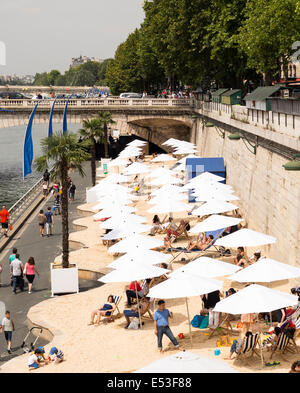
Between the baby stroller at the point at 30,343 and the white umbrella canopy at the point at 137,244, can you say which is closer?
the baby stroller at the point at 30,343

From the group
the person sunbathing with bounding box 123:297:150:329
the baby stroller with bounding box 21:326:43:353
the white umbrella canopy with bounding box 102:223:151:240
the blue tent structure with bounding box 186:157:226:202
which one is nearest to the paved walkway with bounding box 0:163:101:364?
the baby stroller with bounding box 21:326:43:353

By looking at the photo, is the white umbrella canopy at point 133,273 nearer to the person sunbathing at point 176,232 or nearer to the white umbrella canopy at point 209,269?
the white umbrella canopy at point 209,269

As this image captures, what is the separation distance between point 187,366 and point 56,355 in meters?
6.90

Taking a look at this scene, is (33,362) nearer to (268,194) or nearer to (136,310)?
(136,310)

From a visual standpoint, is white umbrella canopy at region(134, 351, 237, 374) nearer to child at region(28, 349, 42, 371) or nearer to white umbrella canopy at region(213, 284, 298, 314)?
white umbrella canopy at region(213, 284, 298, 314)

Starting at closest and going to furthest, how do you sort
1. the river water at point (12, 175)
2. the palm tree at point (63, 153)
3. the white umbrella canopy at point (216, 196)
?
the palm tree at point (63, 153), the white umbrella canopy at point (216, 196), the river water at point (12, 175)

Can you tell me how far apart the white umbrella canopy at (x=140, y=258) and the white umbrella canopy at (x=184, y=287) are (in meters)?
2.91

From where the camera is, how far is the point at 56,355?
16.8 metres

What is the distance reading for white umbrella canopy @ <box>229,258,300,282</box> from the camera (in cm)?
1645

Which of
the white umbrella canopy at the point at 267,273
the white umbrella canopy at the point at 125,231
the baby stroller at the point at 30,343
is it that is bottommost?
the baby stroller at the point at 30,343

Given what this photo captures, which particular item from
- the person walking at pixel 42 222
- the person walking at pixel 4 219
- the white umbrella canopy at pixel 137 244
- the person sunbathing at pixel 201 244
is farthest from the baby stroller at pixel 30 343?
the person walking at pixel 4 219

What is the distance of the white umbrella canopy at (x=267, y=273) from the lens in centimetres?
1645

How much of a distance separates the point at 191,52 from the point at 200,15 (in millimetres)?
3941
